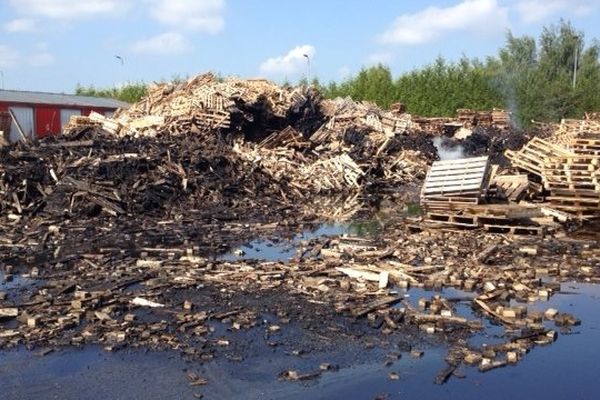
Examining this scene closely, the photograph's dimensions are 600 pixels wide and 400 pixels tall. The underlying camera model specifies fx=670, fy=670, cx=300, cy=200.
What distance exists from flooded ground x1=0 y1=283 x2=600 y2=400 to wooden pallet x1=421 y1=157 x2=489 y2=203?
7.36 m

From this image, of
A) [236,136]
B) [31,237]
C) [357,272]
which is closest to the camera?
[357,272]

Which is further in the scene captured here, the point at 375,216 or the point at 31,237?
the point at 375,216

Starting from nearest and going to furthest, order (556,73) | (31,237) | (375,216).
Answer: (31,237)
(375,216)
(556,73)

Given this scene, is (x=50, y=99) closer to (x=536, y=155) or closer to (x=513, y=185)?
(x=536, y=155)

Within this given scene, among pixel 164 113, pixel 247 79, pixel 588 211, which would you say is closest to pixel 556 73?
pixel 247 79

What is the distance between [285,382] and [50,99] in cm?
3853

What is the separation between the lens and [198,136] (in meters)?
21.4

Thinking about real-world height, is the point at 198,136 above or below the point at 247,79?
below

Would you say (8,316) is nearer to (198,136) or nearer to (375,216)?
(375,216)

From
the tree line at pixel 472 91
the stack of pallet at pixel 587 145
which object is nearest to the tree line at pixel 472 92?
the tree line at pixel 472 91

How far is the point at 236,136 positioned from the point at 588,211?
1230 cm

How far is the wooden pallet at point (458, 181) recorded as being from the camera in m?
13.8

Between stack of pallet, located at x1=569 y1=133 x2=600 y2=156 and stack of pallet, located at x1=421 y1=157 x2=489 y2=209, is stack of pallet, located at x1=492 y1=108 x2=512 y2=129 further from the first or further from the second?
stack of pallet, located at x1=421 y1=157 x2=489 y2=209

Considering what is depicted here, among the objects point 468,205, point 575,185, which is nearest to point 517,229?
point 468,205
